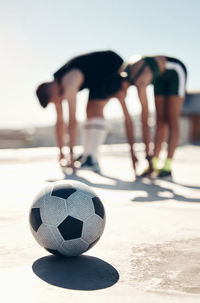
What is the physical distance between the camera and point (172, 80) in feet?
19.8

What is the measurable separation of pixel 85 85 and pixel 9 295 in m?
5.59

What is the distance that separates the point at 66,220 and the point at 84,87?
5101 mm

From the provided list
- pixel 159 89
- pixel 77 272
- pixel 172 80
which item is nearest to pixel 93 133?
pixel 159 89

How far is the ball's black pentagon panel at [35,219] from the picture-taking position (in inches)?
87.4

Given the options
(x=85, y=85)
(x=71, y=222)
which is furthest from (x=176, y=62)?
(x=71, y=222)

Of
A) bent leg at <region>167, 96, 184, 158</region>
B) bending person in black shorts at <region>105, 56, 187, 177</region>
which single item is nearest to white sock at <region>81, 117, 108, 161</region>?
bending person in black shorts at <region>105, 56, 187, 177</region>

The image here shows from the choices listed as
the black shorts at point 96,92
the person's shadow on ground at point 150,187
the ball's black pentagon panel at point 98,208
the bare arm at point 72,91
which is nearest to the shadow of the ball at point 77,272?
the ball's black pentagon panel at point 98,208

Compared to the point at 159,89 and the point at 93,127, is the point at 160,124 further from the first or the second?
the point at 93,127

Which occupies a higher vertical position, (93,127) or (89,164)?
(93,127)

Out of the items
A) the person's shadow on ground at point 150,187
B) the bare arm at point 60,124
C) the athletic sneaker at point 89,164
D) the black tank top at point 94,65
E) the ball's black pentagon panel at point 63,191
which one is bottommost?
the athletic sneaker at point 89,164

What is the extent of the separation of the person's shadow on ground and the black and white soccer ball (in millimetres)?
1976

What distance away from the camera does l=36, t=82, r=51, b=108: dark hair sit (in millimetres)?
6680

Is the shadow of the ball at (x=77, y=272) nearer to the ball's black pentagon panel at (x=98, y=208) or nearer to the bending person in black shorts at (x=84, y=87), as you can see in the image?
the ball's black pentagon panel at (x=98, y=208)

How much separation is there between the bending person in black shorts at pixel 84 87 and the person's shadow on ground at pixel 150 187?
0.57 m
